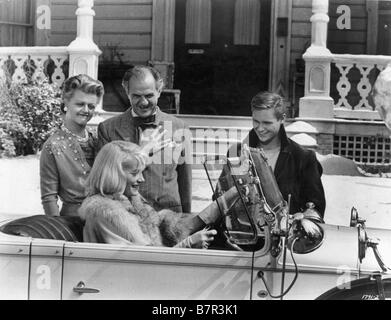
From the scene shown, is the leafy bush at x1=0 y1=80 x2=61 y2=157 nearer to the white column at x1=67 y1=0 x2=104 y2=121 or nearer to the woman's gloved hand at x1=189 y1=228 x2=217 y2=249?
the white column at x1=67 y1=0 x2=104 y2=121

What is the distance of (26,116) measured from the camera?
588cm

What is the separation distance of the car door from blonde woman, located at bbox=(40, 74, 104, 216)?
0.75m

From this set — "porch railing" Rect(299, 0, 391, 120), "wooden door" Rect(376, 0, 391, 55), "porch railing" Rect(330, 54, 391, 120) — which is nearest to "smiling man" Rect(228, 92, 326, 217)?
"porch railing" Rect(299, 0, 391, 120)

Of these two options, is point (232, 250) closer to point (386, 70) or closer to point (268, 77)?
point (386, 70)

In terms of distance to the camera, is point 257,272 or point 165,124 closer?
point 257,272

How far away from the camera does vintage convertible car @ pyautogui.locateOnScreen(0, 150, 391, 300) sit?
2.65m

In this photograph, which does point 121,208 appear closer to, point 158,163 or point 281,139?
point 158,163

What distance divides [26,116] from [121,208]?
3.36 metres

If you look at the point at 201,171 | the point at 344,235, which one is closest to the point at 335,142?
the point at 201,171

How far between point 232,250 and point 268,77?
5.25m

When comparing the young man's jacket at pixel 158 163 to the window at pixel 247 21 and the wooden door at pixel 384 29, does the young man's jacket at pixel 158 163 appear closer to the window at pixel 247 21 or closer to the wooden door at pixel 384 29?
the window at pixel 247 21

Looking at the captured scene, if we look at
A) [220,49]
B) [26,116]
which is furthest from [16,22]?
[220,49]

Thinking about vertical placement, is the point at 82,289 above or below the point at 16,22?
below
